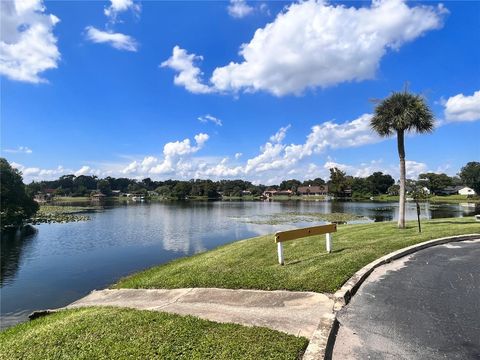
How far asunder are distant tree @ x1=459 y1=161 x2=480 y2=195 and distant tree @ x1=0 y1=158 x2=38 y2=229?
123004 mm

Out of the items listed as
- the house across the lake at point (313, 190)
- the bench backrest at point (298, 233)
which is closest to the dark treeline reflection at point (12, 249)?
the bench backrest at point (298, 233)

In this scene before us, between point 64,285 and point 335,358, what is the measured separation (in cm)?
1652

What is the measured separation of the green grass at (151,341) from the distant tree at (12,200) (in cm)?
4525

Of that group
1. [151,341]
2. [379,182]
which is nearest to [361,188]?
[379,182]

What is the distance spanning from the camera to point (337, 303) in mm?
7133

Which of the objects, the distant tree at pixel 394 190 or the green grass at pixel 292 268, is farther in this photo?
the distant tree at pixel 394 190

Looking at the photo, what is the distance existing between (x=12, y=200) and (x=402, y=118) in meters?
50.7

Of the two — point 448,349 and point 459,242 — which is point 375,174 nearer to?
point 459,242

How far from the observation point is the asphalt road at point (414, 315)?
5.16m

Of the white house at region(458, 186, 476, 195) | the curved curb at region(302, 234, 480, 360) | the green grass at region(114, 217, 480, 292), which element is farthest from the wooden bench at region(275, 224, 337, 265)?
the white house at region(458, 186, 476, 195)

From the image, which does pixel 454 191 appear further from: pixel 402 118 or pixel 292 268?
pixel 292 268

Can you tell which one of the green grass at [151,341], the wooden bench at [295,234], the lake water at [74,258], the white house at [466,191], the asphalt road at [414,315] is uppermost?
the white house at [466,191]

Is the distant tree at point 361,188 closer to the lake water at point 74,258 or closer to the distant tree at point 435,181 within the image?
the distant tree at point 435,181

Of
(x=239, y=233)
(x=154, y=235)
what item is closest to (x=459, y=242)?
(x=239, y=233)
